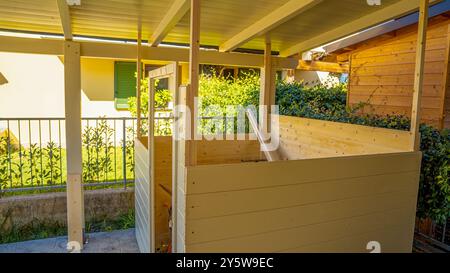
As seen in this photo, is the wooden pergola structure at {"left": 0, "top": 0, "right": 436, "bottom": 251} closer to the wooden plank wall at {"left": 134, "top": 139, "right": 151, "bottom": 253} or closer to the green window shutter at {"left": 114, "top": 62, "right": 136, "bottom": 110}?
the wooden plank wall at {"left": 134, "top": 139, "right": 151, "bottom": 253}

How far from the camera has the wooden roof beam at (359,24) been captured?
9.14 ft

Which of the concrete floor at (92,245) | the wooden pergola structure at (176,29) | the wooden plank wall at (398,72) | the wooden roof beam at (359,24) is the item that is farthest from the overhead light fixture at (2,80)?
the wooden plank wall at (398,72)

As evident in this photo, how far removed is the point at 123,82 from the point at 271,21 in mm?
5289

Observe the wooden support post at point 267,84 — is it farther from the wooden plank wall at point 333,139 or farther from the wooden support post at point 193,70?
the wooden support post at point 193,70

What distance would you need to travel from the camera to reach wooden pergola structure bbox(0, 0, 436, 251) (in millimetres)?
2812

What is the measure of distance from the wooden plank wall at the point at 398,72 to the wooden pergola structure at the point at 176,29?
214cm

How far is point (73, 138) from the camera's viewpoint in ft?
11.5

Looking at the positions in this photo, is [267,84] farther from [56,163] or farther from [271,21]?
[56,163]

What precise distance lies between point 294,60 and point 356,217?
8.26 feet

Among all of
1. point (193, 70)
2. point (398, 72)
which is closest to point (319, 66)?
point (398, 72)

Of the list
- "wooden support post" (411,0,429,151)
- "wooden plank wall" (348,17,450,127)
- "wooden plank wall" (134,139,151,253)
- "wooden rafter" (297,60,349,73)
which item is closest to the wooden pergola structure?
"wooden support post" (411,0,429,151)

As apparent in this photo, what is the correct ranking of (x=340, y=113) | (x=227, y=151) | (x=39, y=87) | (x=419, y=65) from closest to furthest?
(x=419, y=65), (x=227, y=151), (x=340, y=113), (x=39, y=87)

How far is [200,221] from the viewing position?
1884 mm

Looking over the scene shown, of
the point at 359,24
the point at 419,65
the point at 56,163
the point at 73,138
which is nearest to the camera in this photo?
the point at 419,65
